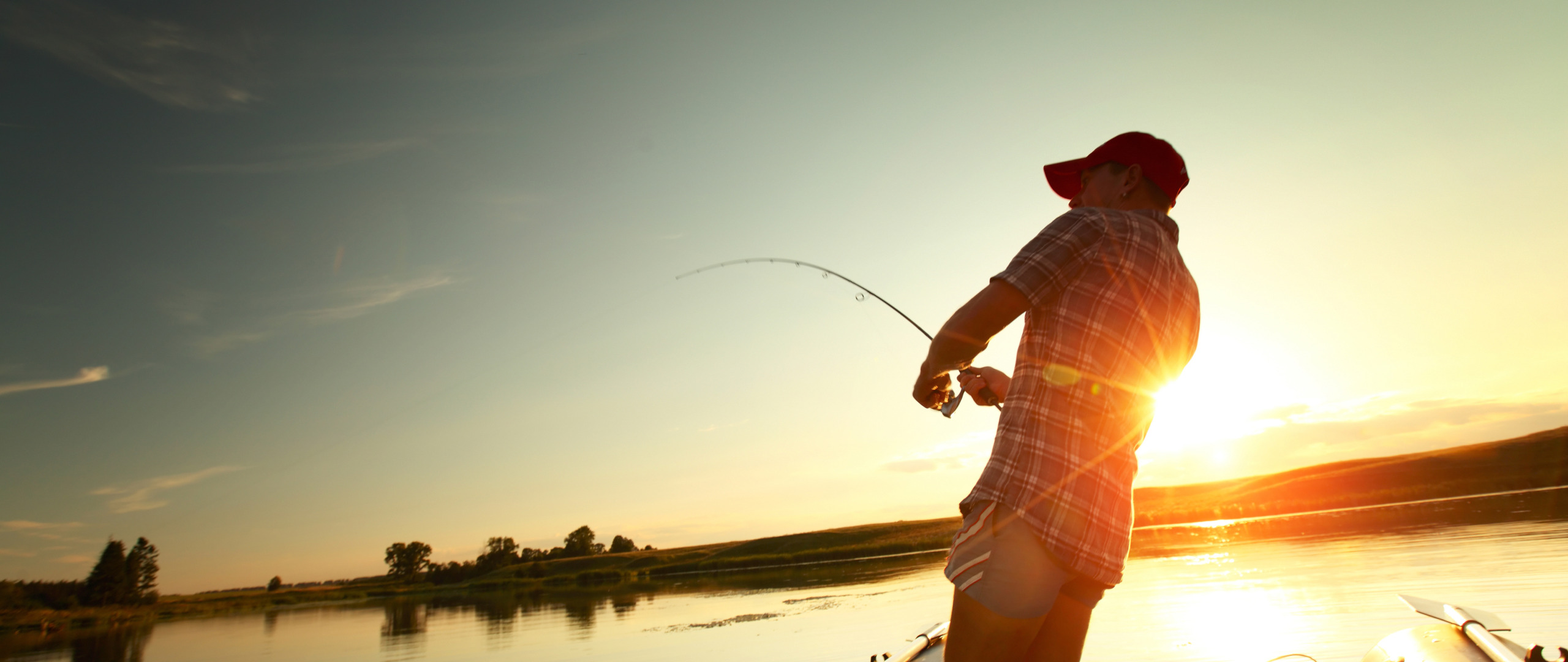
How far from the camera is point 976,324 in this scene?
1829mm

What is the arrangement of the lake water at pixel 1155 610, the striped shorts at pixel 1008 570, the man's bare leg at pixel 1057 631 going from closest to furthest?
the striped shorts at pixel 1008 570 → the man's bare leg at pixel 1057 631 → the lake water at pixel 1155 610

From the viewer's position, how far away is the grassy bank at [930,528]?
4634cm

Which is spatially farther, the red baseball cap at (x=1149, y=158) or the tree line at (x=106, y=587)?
the tree line at (x=106, y=587)

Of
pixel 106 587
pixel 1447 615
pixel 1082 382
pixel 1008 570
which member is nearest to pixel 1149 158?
pixel 1082 382

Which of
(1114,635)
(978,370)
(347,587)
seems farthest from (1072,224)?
(347,587)

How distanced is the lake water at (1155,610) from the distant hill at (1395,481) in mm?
10696

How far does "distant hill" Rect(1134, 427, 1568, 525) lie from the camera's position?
142 ft

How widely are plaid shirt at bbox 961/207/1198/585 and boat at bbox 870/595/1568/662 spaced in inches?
96.2

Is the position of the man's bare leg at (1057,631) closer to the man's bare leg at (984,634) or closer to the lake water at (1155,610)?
the man's bare leg at (984,634)

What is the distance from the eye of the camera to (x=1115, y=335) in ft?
6.03

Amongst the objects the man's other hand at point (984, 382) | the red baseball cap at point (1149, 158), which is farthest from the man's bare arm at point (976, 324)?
the red baseball cap at point (1149, 158)

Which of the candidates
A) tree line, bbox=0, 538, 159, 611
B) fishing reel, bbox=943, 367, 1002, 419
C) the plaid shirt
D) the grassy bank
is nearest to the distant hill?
the grassy bank

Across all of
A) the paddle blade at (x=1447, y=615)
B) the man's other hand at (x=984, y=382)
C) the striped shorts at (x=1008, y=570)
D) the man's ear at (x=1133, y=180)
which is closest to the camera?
the striped shorts at (x=1008, y=570)

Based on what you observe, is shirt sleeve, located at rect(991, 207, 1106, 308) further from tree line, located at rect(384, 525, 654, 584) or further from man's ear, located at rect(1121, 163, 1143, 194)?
tree line, located at rect(384, 525, 654, 584)
